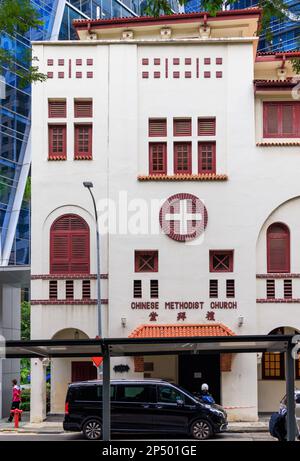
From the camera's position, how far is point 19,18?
18.3 metres

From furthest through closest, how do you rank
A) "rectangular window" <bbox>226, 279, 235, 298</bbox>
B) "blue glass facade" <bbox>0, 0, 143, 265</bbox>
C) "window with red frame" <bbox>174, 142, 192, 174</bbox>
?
"blue glass facade" <bbox>0, 0, 143, 265</bbox> < "window with red frame" <bbox>174, 142, 192, 174</bbox> < "rectangular window" <bbox>226, 279, 235, 298</bbox>

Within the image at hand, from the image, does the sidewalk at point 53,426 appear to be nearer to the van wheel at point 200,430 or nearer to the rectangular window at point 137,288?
the van wheel at point 200,430

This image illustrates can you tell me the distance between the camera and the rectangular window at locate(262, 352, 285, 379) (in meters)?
33.4

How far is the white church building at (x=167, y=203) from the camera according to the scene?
32.3 metres

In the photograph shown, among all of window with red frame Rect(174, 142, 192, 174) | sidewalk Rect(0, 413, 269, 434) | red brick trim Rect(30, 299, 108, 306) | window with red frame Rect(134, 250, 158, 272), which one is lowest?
sidewalk Rect(0, 413, 269, 434)

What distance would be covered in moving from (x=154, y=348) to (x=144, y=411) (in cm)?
978

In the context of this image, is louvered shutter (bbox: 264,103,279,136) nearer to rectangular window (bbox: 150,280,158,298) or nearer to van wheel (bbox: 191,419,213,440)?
rectangular window (bbox: 150,280,158,298)

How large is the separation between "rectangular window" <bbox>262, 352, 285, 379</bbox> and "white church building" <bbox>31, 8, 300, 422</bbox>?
0.05 meters

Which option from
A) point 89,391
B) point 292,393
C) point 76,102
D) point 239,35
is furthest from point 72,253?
point 292,393

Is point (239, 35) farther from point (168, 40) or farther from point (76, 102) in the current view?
point (76, 102)

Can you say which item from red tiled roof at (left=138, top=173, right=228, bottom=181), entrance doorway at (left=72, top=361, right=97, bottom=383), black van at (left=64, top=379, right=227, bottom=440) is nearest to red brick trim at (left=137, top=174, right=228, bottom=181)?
red tiled roof at (left=138, top=173, right=228, bottom=181)

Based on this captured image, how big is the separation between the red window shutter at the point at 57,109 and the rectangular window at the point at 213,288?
9.64m

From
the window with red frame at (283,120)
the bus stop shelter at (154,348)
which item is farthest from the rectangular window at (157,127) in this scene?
the bus stop shelter at (154,348)

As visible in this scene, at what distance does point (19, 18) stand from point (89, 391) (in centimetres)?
1214
